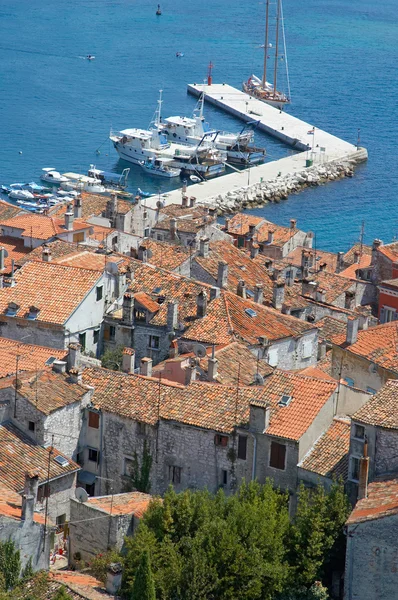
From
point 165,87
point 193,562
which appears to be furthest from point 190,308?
point 165,87

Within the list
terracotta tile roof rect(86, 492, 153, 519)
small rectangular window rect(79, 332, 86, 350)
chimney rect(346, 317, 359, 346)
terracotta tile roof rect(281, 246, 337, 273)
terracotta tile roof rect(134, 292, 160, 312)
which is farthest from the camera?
terracotta tile roof rect(281, 246, 337, 273)

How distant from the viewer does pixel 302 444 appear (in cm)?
4253

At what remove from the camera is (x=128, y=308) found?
6016cm

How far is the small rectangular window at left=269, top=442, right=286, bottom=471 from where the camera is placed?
42.8 metres

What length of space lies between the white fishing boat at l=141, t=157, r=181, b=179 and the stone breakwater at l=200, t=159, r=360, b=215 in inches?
424

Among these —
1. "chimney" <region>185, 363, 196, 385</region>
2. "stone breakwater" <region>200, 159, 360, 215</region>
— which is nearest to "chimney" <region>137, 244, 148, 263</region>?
"chimney" <region>185, 363, 196, 385</region>

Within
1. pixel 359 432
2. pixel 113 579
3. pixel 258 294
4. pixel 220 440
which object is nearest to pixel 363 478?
pixel 359 432

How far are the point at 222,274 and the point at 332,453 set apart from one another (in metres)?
24.4

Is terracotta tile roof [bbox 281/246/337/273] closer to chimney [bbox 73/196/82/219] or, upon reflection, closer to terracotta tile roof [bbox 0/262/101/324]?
chimney [bbox 73/196/82/219]

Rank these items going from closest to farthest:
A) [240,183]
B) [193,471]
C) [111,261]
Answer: [193,471] < [111,261] < [240,183]

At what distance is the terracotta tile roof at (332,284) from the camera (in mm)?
74875

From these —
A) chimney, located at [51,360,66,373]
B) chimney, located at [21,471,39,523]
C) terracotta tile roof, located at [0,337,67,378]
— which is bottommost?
terracotta tile roof, located at [0,337,67,378]

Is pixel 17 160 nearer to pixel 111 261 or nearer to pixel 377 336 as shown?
pixel 111 261

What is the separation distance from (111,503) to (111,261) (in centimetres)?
2366
